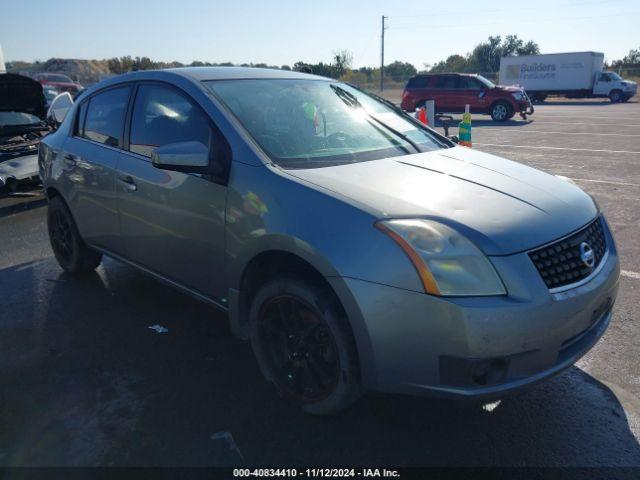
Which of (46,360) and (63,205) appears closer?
(46,360)

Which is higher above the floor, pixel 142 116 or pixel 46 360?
pixel 142 116

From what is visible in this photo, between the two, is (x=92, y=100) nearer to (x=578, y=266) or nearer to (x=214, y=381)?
(x=214, y=381)

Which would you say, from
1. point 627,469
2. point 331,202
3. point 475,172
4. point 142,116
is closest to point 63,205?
point 142,116

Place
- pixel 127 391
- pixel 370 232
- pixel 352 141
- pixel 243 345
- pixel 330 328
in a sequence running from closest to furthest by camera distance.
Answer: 1. pixel 370 232
2. pixel 330 328
3. pixel 127 391
4. pixel 352 141
5. pixel 243 345

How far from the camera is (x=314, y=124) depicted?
3328mm

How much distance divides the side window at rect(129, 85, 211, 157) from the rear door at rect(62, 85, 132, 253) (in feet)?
0.67

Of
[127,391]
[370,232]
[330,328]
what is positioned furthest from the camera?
[127,391]

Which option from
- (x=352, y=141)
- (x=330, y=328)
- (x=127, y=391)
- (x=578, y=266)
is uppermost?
(x=352, y=141)

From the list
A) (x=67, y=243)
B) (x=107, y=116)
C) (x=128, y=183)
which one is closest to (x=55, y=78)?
(x=67, y=243)

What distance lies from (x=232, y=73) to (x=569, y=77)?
34898 mm

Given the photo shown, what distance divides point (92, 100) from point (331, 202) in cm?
288

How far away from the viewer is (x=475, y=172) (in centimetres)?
304

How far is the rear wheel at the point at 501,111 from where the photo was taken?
2034 centimetres

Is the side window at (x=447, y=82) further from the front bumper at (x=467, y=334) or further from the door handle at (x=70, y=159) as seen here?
the front bumper at (x=467, y=334)
